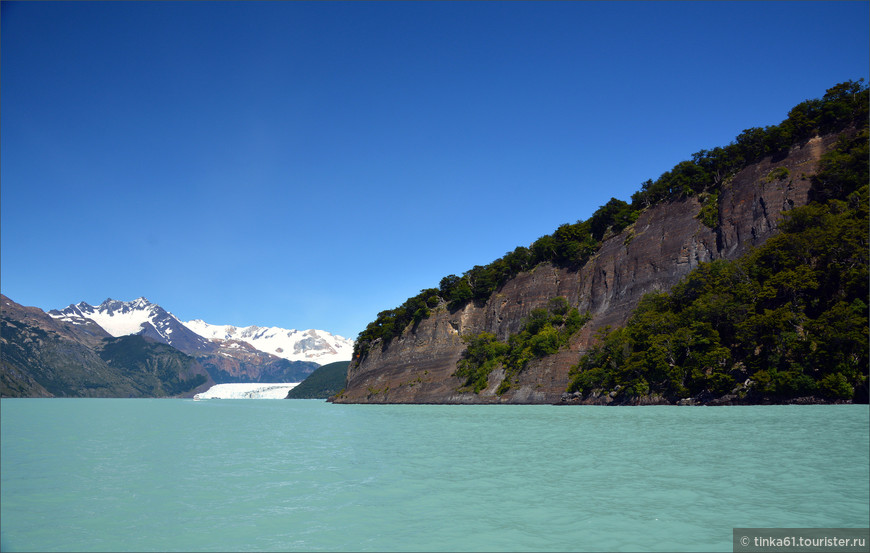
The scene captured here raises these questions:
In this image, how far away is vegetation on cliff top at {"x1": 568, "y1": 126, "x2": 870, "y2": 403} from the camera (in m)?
49.9

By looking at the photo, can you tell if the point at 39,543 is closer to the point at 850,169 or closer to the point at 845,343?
the point at 845,343

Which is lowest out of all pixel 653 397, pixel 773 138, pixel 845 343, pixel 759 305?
pixel 653 397

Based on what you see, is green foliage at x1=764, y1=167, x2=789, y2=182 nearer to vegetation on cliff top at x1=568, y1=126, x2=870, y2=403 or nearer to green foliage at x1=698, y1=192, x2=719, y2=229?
vegetation on cliff top at x1=568, y1=126, x2=870, y2=403

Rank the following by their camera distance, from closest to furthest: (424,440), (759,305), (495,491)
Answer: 1. (495,491)
2. (424,440)
3. (759,305)

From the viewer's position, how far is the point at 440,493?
15484mm

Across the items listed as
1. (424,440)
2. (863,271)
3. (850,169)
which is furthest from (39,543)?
(850,169)

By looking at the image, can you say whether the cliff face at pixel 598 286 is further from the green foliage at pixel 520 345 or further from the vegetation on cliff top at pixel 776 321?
the vegetation on cliff top at pixel 776 321

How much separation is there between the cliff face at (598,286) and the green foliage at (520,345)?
179 cm

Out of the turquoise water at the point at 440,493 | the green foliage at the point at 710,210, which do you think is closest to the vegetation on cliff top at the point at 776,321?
the green foliage at the point at 710,210

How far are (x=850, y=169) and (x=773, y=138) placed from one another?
14894 mm

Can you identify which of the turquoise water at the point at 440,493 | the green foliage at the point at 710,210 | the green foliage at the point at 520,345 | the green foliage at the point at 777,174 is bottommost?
the turquoise water at the point at 440,493

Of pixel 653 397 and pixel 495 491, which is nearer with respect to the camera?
pixel 495 491

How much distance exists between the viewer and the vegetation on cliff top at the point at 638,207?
73.4 m

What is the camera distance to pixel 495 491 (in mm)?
15609
